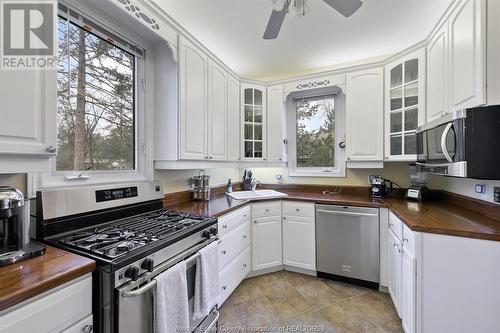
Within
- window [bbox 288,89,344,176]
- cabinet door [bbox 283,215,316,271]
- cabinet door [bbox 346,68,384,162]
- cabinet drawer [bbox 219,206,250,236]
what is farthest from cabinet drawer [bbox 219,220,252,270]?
cabinet door [bbox 346,68,384,162]

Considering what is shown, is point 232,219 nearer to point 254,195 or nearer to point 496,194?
point 254,195

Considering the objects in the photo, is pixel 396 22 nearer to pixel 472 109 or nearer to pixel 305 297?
pixel 472 109

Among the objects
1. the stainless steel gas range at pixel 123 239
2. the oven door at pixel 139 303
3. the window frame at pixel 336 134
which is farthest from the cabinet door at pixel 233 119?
the oven door at pixel 139 303

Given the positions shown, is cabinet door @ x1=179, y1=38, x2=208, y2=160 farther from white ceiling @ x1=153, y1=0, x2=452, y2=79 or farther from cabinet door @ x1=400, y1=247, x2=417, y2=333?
cabinet door @ x1=400, y1=247, x2=417, y2=333

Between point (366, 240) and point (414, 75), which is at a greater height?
point (414, 75)

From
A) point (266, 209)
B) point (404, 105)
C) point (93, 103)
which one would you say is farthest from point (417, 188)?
point (93, 103)

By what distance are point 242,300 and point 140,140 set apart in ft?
5.66

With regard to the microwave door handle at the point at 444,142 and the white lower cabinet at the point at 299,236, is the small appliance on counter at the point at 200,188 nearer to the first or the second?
the white lower cabinet at the point at 299,236

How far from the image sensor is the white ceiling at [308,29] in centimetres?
194

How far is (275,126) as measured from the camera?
3133mm

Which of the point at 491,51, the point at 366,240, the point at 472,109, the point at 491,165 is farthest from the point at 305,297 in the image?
the point at 491,51

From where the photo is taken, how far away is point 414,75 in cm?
226

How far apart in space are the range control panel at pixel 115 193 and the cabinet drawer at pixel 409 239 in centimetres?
198

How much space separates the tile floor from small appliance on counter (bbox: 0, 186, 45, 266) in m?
1.40
